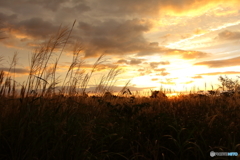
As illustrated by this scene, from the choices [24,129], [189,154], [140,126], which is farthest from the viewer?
[140,126]

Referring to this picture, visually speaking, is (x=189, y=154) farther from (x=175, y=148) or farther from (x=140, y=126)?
(x=140, y=126)

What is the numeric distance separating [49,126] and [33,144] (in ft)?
1.42

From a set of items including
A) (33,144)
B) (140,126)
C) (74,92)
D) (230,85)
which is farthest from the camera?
(230,85)

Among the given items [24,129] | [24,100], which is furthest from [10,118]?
[24,129]

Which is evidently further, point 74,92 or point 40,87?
point 74,92

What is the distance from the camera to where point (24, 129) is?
2.70 metres

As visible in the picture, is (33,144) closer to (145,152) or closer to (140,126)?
(145,152)

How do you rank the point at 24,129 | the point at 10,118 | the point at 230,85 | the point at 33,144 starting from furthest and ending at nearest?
the point at 230,85, the point at 10,118, the point at 24,129, the point at 33,144

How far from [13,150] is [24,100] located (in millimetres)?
995

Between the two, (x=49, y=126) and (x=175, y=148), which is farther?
(x=175, y=148)

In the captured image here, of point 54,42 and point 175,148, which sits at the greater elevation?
point 54,42

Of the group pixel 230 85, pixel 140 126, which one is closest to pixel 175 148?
pixel 140 126

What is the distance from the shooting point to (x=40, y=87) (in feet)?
13.5

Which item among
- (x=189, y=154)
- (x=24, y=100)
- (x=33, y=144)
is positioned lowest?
(x=189, y=154)
